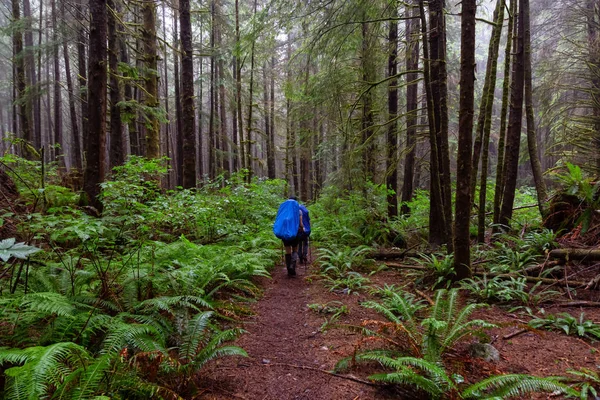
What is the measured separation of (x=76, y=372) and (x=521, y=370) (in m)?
3.66

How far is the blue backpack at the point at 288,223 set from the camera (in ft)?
20.9

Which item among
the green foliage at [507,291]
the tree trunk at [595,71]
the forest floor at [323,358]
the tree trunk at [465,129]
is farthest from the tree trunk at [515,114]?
the forest floor at [323,358]

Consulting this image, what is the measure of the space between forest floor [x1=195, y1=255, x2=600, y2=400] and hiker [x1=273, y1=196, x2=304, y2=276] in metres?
1.85


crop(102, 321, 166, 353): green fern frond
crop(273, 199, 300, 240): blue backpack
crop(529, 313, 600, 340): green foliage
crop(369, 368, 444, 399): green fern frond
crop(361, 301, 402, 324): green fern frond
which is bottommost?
crop(529, 313, 600, 340): green foliage

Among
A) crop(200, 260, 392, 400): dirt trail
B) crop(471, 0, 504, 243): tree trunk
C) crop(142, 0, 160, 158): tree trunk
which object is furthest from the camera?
crop(142, 0, 160, 158): tree trunk

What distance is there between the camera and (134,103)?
878 cm

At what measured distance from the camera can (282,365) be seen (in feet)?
10.3

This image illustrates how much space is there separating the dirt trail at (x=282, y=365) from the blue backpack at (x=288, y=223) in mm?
1807

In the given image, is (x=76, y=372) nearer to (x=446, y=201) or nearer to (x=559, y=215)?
(x=446, y=201)

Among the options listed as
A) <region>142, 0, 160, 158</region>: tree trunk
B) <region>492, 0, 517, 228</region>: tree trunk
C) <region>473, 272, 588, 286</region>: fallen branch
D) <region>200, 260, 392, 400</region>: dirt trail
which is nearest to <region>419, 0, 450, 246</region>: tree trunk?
<region>473, 272, 588, 286</region>: fallen branch

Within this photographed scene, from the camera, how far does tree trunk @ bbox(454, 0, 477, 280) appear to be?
186 inches

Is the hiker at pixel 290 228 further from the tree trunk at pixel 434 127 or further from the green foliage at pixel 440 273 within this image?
the tree trunk at pixel 434 127

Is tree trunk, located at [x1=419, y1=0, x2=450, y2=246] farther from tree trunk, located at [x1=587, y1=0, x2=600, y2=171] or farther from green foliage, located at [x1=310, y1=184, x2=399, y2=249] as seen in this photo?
tree trunk, located at [x1=587, y1=0, x2=600, y2=171]

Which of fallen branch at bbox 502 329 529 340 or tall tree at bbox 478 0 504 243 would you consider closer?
fallen branch at bbox 502 329 529 340
